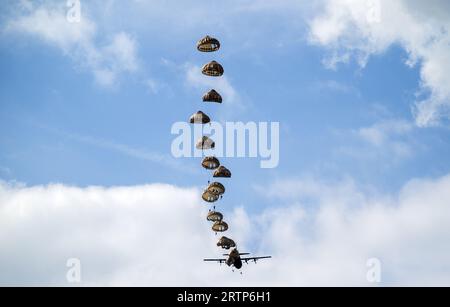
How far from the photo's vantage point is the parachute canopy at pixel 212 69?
206 feet

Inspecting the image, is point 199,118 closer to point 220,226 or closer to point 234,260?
point 220,226

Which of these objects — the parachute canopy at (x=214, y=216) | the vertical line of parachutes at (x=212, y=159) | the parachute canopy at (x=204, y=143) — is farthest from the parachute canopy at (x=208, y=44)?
the parachute canopy at (x=214, y=216)

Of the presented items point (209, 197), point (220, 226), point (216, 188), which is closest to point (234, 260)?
point (220, 226)

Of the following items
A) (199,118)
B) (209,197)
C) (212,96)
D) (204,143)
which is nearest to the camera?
(212,96)

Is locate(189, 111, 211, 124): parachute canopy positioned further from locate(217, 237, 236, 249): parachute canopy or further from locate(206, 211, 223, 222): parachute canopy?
locate(217, 237, 236, 249): parachute canopy

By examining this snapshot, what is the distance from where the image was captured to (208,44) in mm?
62938

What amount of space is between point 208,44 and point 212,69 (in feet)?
8.42

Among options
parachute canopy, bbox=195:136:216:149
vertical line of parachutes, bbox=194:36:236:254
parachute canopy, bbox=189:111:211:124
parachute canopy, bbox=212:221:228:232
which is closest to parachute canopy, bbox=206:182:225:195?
vertical line of parachutes, bbox=194:36:236:254

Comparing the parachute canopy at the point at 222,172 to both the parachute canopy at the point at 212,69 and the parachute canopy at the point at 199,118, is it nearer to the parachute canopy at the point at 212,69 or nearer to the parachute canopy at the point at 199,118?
the parachute canopy at the point at 199,118

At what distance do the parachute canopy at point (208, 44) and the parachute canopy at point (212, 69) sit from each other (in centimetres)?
148
